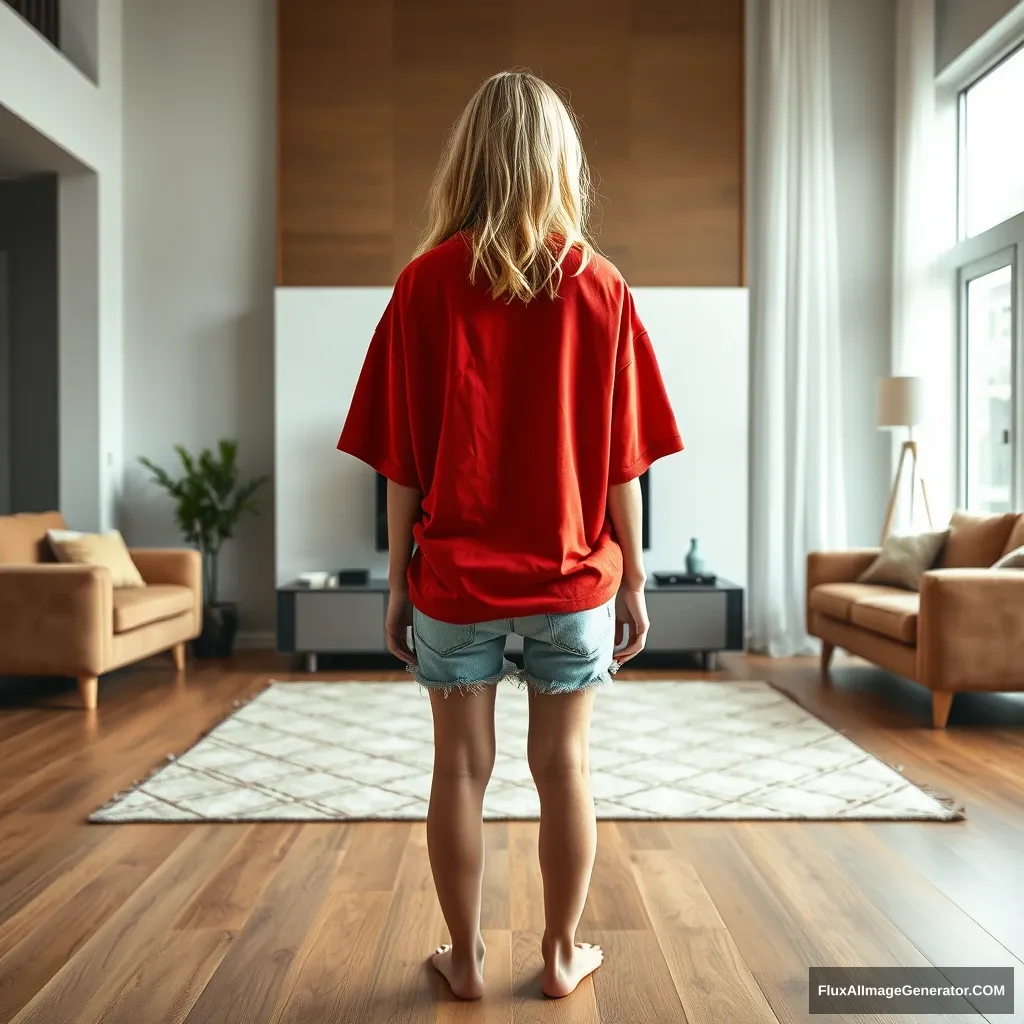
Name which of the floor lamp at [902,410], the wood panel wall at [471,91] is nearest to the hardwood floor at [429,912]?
the floor lamp at [902,410]

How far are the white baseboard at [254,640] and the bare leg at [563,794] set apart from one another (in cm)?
463

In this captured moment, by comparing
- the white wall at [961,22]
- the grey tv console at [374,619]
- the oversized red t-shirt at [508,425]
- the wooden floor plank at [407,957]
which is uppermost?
the white wall at [961,22]

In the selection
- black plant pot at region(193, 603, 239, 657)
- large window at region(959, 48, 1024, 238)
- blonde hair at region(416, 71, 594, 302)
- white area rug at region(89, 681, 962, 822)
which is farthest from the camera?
black plant pot at region(193, 603, 239, 657)

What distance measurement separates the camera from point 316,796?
301cm

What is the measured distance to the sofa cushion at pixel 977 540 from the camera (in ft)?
14.9

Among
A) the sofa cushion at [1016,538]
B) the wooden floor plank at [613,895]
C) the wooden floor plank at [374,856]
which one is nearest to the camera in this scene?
the wooden floor plank at [613,895]

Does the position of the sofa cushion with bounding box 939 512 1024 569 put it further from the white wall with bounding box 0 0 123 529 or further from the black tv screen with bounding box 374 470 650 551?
the white wall with bounding box 0 0 123 529

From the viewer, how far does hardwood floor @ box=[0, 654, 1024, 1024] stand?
1.76m

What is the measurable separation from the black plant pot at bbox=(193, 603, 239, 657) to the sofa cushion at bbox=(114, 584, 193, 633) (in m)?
0.39

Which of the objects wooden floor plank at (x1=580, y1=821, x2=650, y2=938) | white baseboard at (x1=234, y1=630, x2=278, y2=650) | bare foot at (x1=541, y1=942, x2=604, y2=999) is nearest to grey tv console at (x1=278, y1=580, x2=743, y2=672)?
white baseboard at (x1=234, y1=630, x2=278, y2=650)

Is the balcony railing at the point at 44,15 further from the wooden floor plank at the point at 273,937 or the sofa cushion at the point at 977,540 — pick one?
the sofa cushion at the point at 977,540

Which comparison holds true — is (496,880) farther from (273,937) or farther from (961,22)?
(961,22)

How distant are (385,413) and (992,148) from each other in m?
4.99

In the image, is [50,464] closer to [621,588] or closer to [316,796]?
[316,796]
